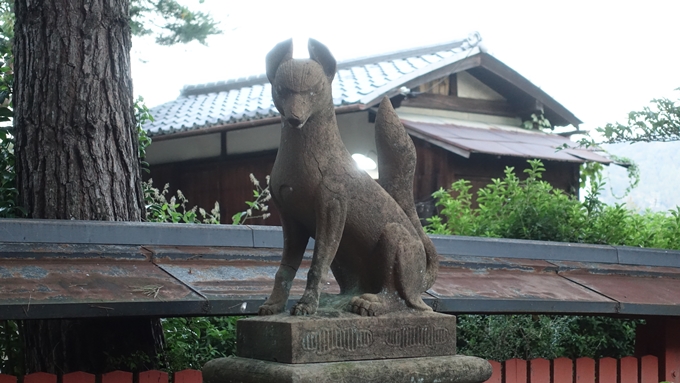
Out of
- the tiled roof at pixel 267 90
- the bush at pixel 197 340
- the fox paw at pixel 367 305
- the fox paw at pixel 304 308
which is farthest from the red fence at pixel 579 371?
the tiled roof at pixel 267 90

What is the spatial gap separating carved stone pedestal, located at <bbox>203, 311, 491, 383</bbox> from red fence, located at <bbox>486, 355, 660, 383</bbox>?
1.46 m

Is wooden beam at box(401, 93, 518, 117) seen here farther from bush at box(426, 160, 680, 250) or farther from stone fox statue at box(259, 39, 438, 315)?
stone fox statue at box(259, 39, 438, 315)

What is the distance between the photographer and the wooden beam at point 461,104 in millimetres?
12523

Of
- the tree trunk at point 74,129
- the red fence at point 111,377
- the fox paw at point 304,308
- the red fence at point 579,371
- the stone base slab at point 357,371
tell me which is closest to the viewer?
the stone base slab at point 357,371

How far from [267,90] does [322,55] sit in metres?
11.5

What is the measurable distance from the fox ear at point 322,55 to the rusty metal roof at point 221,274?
123 centimetres

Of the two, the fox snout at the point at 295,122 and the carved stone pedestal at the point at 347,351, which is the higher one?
the fox snout at the point at 295,122

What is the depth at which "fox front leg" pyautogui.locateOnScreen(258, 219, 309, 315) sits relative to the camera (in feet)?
12.7

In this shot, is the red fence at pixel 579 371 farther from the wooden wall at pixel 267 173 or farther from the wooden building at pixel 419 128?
the wooden wall at pixel 267 173

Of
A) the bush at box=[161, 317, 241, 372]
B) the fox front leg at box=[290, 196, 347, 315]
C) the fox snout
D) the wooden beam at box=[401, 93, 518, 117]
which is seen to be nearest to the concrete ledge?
the fox front leg at box=[290, 196, 347, 315]

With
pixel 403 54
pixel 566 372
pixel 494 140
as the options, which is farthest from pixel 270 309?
pixel 403 54

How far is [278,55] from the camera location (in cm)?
375

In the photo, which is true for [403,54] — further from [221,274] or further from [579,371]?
[221,274]

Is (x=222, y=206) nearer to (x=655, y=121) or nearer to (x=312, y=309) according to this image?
(x=655, y=121)
